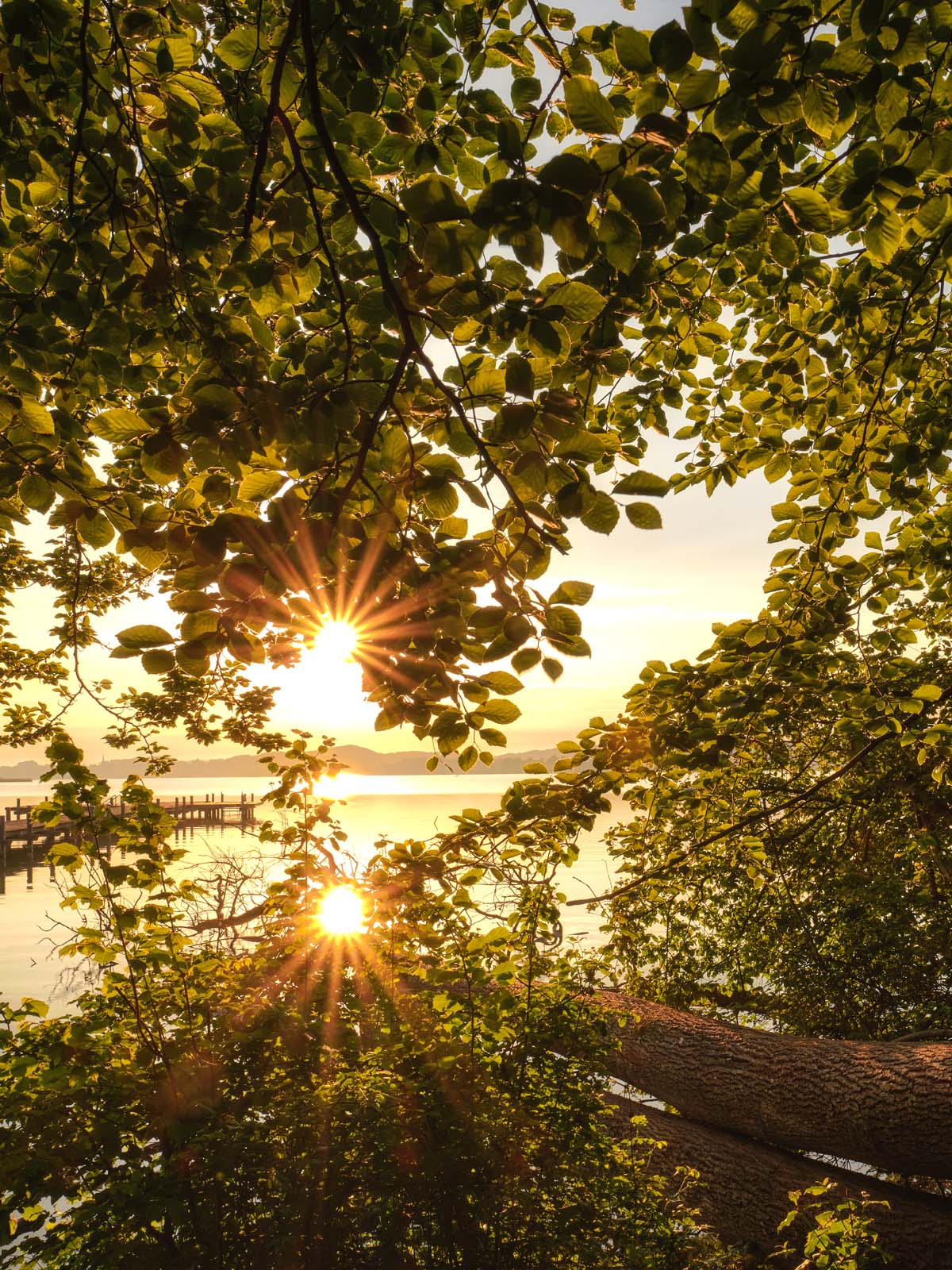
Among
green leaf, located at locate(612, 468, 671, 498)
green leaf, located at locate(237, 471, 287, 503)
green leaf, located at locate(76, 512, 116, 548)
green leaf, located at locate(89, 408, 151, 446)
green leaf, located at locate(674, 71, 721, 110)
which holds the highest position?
green leaf, located at locate(674, 71, 721, 110)

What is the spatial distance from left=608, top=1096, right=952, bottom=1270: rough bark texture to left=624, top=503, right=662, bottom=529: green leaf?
5142 millimetres

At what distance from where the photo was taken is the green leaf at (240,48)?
2006 mm

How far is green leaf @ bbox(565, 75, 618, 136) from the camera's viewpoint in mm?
1143

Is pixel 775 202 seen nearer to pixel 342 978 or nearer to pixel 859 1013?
pixel 342 978

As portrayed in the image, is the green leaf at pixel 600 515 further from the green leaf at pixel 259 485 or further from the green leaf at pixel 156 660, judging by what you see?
the green leaf at pixel 156 660

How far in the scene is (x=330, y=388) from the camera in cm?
154

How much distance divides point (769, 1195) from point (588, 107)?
712 cm

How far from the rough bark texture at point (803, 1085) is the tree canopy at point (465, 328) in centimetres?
276

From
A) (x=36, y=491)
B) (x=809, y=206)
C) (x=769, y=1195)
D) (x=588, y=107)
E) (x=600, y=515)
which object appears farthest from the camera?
(x=769, y=1195)

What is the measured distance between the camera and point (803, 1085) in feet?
18.5

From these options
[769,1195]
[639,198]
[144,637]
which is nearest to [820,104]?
[639,198]

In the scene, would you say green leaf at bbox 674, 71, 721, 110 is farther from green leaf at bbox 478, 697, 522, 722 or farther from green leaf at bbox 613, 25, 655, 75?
green leaf at bbox 478, 697, 522, 722

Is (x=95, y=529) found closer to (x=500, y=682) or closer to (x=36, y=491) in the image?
(x=36, y=491)

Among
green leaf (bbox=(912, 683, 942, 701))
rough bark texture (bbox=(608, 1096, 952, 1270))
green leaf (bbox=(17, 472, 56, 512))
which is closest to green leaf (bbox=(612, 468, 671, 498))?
green leaf (bbox=(17, 472, 56, 512))
